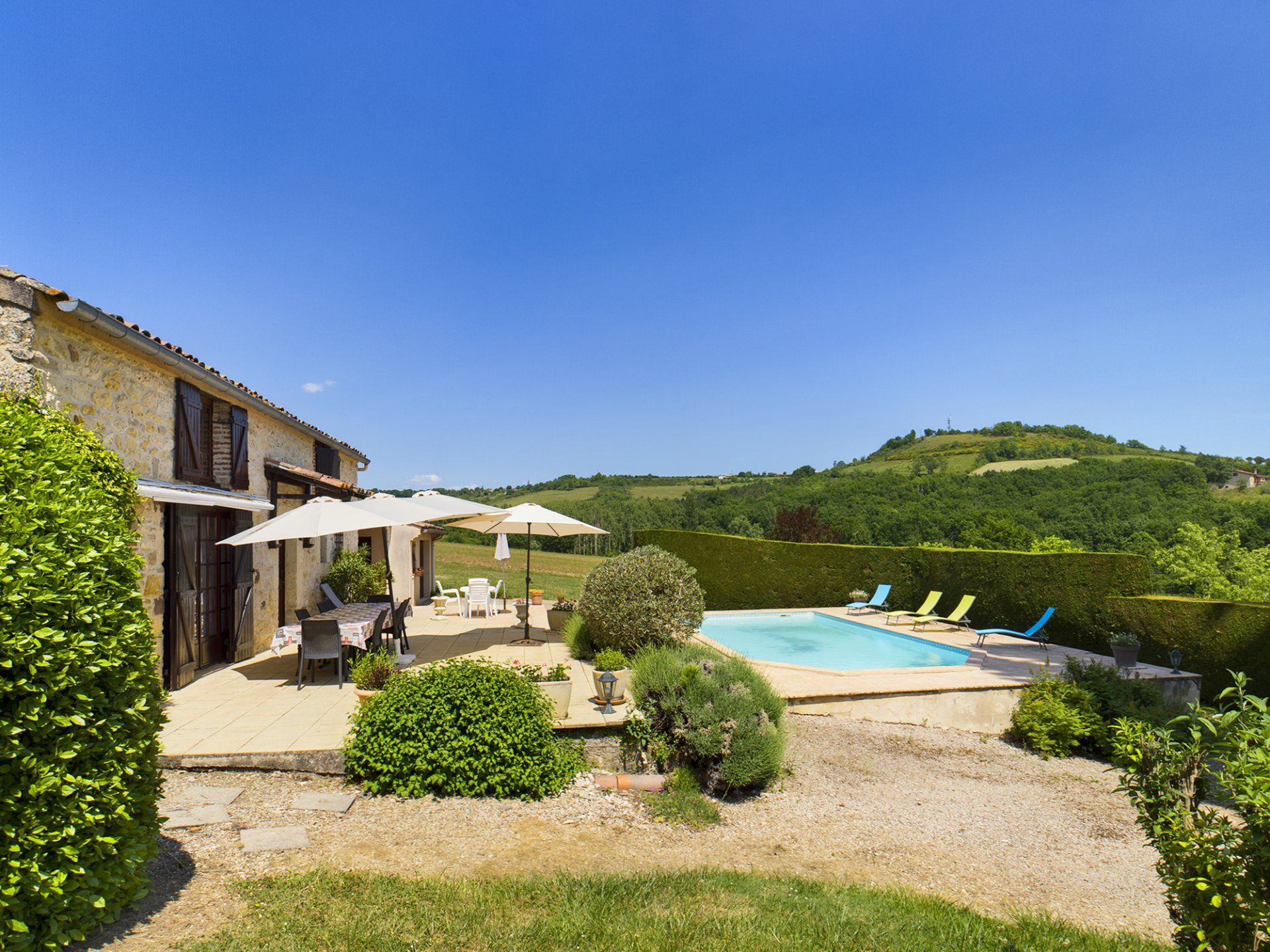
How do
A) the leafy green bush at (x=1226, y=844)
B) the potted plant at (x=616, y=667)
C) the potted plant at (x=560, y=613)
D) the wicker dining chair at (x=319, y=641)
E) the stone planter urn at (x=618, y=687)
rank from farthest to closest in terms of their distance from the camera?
the potted plant at (x=560, y=613), the wicker dining chair at (x=319, y=641), the potted plant at (x=616, y=667), the stone planter urn at (x=618, y=687), the leafy green bush at (x=1226, y=844)

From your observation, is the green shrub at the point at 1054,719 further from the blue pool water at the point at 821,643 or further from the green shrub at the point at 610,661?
the green shrub at the point at 610,661

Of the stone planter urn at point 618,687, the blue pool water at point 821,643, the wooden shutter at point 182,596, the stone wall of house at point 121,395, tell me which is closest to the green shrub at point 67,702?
the stone wall of house at point 121,395

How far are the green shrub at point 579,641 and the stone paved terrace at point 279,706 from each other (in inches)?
7.7

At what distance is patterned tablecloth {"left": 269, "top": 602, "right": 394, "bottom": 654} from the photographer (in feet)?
28.3

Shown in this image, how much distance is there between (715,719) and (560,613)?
8.06m

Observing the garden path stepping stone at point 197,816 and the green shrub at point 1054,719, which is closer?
the garden path stepping stone at point 197,816

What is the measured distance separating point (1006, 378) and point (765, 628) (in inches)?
436

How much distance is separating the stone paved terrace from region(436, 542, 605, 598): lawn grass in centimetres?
1168

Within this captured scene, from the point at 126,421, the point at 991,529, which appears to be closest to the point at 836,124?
the point at 126,421

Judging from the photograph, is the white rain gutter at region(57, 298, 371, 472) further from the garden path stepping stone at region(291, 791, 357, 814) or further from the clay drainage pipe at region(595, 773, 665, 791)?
the clay drainage pipe at region(595, 773, 665, 791)

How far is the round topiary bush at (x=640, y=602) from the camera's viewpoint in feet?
33.2

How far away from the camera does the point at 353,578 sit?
49.5ft

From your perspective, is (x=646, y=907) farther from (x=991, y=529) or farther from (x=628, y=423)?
(x=991, y=529)

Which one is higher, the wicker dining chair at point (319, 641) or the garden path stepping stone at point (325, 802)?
the wicker dining chair at point (319, 641)
